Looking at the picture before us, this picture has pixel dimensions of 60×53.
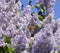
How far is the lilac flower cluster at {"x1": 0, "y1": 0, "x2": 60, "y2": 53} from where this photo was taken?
93.4 inches

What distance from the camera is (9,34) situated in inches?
117

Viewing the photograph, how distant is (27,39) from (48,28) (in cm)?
29

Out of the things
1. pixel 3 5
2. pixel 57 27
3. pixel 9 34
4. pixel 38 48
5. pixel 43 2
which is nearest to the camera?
pixel 38 48

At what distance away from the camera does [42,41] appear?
93.4 inches

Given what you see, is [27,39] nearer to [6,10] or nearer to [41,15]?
[6,10]

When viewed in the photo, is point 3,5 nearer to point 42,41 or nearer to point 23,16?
point 23,16

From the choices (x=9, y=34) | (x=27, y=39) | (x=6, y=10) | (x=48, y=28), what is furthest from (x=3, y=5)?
(x=48, y=28)

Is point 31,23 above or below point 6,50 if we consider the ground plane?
above

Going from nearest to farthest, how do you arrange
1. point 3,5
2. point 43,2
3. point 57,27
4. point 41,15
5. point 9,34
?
point 57,27 → point 9,34 → point 3,5 → point 43,2 → point 41,15

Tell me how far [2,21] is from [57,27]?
69 cm

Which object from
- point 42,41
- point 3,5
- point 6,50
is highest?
point 3,5

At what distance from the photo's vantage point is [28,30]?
2.85 metres

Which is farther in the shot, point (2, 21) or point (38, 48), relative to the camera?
point (2, 21)

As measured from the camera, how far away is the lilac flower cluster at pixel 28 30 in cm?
237
